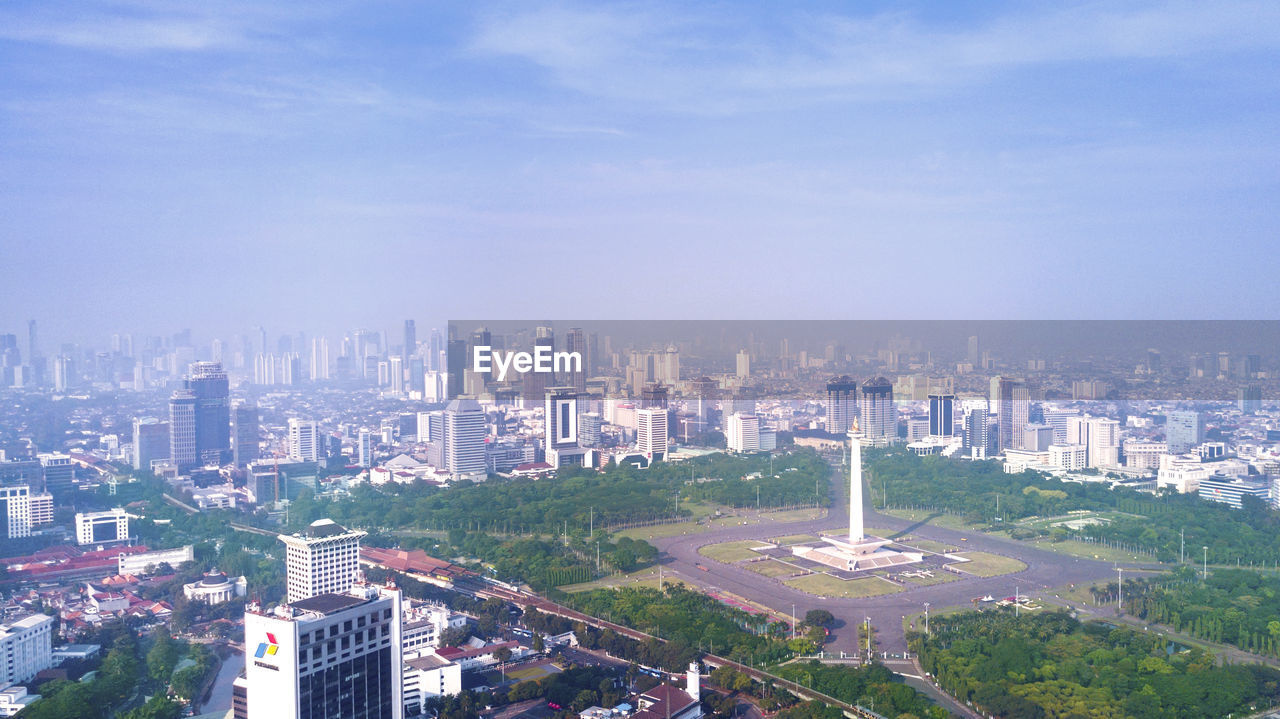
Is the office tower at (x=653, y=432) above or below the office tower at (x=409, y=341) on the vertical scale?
below

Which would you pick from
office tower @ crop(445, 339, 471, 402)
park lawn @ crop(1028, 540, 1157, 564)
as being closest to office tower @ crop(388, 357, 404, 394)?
office tower @ crop(445, 339, 471, 402)

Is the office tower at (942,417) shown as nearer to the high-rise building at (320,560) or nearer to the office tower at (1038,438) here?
the office tower at (1038,438)

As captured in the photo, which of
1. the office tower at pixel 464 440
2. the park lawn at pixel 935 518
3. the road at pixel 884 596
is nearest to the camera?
the road at pixel 884 596

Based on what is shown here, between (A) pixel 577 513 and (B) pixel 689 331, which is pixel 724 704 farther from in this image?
(B) pixel 689 331

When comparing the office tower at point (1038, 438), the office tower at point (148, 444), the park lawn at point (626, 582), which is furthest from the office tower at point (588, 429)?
the park lawn at point (626, 582)

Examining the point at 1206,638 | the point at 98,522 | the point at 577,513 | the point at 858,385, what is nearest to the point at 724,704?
the point at 1206,638

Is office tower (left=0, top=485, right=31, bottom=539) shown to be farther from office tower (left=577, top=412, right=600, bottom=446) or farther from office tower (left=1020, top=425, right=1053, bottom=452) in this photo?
office tower (left=1020, top=425, right=1053, bottom=452)
